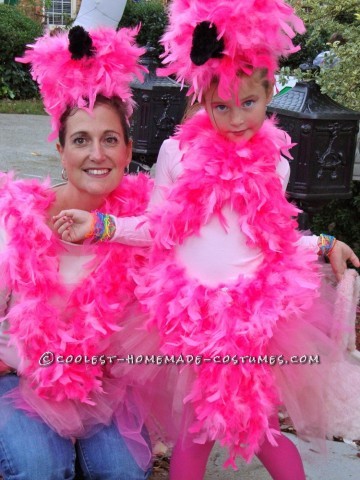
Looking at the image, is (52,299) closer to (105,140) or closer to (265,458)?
(105,140)

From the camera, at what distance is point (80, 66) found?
2.43 metres

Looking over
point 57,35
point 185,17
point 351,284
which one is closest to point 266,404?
point 351,284

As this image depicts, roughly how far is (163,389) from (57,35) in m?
1.23

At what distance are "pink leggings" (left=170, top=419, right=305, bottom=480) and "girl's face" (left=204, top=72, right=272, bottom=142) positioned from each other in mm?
940

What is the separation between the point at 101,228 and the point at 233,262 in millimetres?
438

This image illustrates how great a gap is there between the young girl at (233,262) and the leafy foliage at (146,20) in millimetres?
13638

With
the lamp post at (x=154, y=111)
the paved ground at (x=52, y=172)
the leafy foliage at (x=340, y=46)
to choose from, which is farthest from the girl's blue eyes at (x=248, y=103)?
the leafy foliage at (x=340, y=46)

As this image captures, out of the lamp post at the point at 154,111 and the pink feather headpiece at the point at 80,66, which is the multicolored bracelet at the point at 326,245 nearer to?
the pink feather headpiece at the point at 80,66

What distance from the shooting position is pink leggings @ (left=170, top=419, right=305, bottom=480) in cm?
238

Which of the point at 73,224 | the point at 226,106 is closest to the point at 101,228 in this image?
the point at 73,224

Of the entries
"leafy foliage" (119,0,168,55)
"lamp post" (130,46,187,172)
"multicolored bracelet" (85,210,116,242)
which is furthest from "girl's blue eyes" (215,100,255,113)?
"leafy foliage" (119,0,168,55)

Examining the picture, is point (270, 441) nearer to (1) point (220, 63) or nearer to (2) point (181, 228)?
(2) point (181, 228)

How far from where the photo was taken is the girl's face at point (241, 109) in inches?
90.7

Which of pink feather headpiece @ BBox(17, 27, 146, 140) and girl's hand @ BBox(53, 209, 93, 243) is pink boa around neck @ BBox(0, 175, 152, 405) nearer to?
girl's hand @ BBox(53, 209, 93, 243)
